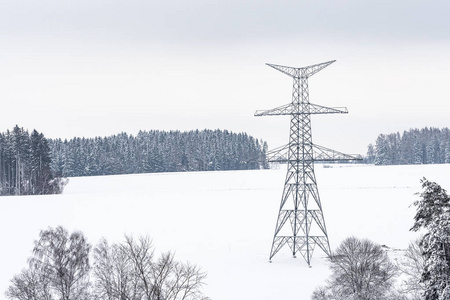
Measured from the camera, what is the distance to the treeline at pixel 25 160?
4583 inches

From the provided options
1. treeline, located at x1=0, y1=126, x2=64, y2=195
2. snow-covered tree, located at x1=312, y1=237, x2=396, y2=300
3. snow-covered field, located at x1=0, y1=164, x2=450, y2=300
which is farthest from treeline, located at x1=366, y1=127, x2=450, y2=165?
snow-covered tree, located at x1=312, y1=237, x2=396, y2=300

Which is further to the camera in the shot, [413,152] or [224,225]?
[413,152]

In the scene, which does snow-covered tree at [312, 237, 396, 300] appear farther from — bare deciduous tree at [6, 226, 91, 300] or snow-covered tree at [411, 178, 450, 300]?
bare deciduous tree at [6, 226, 91, 300]

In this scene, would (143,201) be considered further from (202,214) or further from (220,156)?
(220,156)

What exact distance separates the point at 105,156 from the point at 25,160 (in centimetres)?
4932

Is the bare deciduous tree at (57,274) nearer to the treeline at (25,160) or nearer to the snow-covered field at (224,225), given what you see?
the snow-covered field at (224,225)

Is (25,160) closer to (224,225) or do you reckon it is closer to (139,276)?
(224,225)

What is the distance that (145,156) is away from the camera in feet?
564

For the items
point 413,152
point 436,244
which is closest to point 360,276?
point 436,244

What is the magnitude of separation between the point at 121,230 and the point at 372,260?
3617 cm

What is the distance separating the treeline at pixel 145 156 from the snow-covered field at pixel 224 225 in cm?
7307

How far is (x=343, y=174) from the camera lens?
119000 millimetres

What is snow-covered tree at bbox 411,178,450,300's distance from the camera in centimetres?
2455

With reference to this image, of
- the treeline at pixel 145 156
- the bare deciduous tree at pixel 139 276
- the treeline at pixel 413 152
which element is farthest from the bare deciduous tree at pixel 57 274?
the treeline at pixel 413 152
